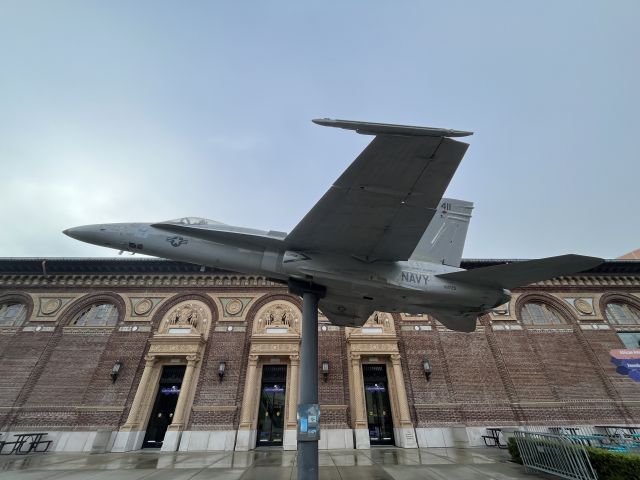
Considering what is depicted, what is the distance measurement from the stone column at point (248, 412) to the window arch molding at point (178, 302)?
3.54m

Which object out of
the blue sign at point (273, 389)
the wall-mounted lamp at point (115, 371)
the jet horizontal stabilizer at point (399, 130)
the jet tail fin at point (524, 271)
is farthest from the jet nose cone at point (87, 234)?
the blue sign at point (273, 389)

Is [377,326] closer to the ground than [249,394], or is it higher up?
higher up

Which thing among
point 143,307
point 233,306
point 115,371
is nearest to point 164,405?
point 115,371

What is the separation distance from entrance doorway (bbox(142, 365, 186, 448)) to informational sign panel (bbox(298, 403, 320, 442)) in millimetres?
12486

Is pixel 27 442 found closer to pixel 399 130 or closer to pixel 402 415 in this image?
pixel 402 415

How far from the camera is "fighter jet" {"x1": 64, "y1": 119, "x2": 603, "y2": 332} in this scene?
5652mm

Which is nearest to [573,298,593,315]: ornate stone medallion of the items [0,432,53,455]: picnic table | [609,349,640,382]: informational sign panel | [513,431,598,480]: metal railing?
[609,349,640,382]: informational sign panel

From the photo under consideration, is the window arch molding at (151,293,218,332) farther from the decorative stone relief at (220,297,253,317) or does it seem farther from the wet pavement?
the wet pavement

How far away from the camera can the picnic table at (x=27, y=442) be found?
13.2m

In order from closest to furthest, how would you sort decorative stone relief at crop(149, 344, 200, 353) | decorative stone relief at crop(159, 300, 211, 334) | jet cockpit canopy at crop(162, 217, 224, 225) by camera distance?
jet cockpit canopy at crop(162, 217, 224, 225), decorative stone relief at crop(149, 344, 200, 353), decorative stone relief at crop(159, 300, 211, 334)

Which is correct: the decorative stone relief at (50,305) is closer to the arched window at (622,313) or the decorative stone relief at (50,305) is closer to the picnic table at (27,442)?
the picnic table at (27,442)

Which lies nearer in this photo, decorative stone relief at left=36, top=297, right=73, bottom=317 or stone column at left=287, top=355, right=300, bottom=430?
stone column at left=287, top=355, right=300, bottom=430

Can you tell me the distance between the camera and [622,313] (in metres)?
18.8

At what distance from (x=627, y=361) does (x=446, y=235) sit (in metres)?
17.6
